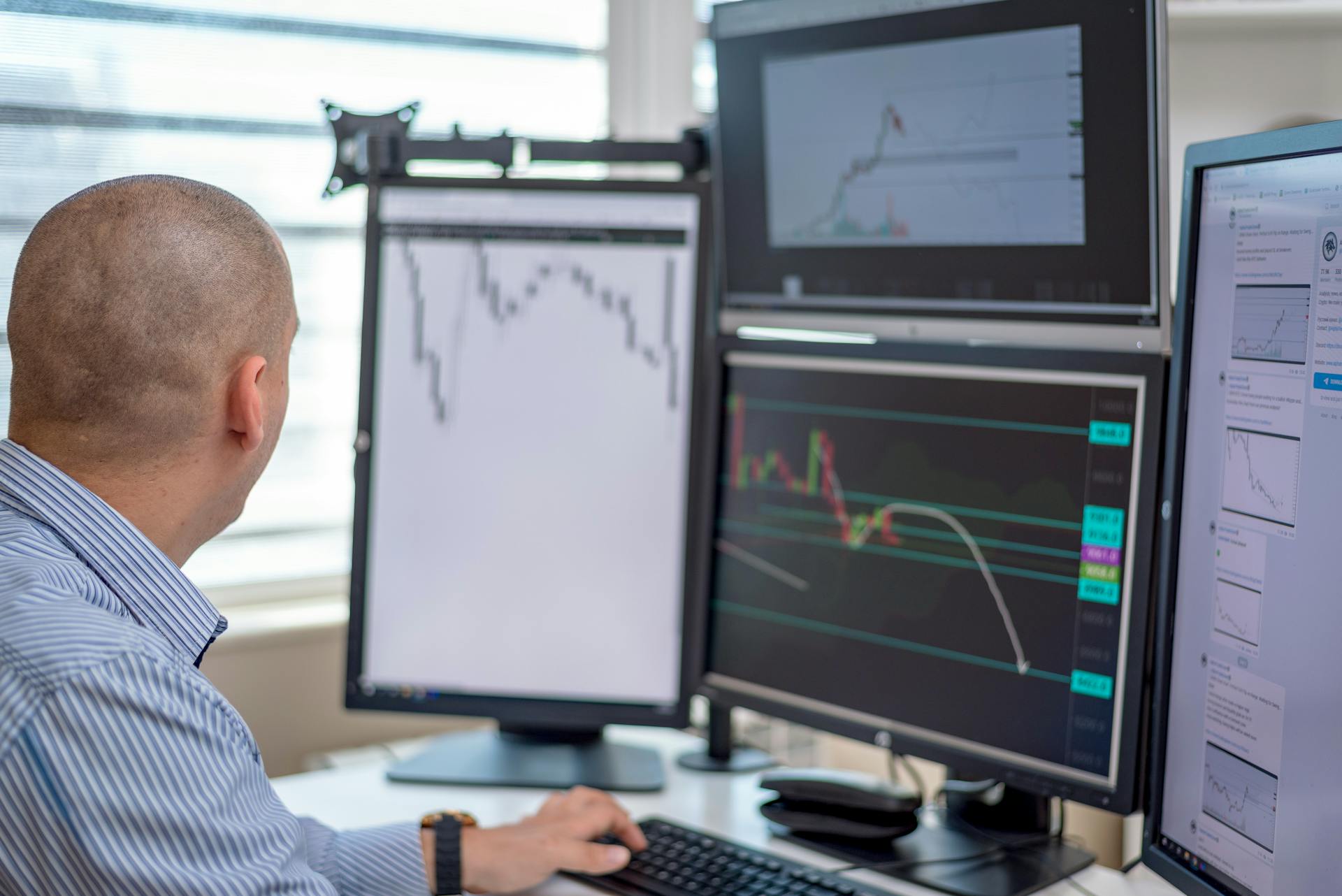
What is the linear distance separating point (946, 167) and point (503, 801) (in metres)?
0.80

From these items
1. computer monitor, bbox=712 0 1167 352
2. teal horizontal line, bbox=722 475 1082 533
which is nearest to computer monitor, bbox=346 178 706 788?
computer monitor, bbox=712 0 1167 352

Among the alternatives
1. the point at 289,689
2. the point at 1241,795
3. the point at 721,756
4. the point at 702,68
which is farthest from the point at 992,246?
the point at 289,689

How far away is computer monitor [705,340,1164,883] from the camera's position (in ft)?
3.55

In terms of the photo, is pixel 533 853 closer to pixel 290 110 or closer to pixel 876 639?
pixel 876 639

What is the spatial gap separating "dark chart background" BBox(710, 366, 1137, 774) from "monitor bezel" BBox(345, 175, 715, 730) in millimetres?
37

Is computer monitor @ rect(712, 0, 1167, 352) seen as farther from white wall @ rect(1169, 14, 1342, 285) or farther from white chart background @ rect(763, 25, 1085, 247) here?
white wall @ rect(1169, 14, 1342, 285)

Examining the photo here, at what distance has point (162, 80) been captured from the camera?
1.67 metres

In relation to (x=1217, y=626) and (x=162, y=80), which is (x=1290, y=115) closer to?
(x=1217, y=626)

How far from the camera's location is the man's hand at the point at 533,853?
1.13m

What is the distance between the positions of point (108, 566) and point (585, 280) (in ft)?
2.17

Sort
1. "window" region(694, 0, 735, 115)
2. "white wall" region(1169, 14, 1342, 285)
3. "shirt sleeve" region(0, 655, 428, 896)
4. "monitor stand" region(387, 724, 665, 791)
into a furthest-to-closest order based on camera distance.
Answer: "window" region(694, 0, 735, 115) → "monitor stand" region(387, 724, 665, 791) → "white wall" region(1169, 14, 1342, 285) → "shirt sleeve" region(0, 655, 428, 896)

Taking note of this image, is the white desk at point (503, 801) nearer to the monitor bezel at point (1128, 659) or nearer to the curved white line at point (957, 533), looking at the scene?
the monitor bezel at point (1128, 659)

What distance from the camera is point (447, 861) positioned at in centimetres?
113

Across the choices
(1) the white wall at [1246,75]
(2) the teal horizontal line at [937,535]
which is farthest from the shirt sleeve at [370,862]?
(1) the white wall at [1246,75]
